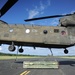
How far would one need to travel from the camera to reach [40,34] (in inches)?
965

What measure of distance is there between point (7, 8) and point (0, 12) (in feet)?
3.52

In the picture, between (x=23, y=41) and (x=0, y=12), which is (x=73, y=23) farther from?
(x=0, y=12)

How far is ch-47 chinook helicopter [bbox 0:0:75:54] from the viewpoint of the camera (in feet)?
79.1

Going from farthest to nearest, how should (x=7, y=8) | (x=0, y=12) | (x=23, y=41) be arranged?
1. (x=23, y=41)
2. (x=0, y=12)
3. (x=7, y=8)

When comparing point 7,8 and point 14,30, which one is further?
point 14,30

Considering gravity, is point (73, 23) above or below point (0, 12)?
above

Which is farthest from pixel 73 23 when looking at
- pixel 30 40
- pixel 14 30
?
pixel 14 30

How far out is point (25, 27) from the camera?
24844 mm

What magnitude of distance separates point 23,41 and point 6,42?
2364 mm

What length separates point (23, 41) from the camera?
79.0 feet

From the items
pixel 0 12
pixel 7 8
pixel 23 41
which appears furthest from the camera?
pixel 23 41

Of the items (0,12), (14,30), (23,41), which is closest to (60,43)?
(23,41)

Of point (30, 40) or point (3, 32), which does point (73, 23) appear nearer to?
point (30, 40)

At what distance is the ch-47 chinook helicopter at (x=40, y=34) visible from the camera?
24109 millimetres
